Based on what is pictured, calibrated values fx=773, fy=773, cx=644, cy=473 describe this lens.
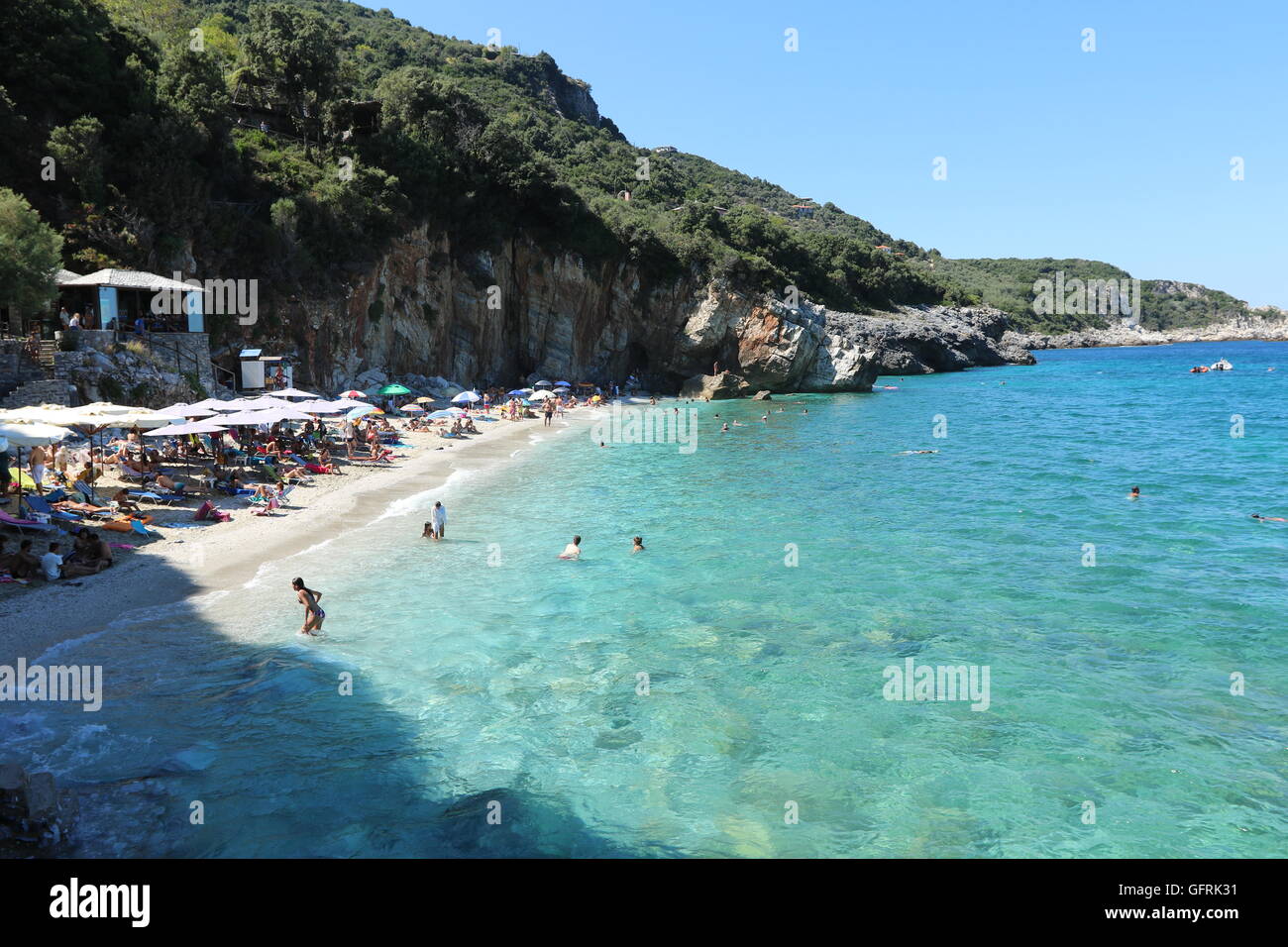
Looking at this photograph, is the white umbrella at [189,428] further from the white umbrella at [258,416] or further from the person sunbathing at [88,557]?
the person sunbathing at [88,557]

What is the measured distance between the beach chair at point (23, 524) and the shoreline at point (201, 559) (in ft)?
5.00

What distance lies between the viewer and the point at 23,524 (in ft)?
53.0

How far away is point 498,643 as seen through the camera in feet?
44.5

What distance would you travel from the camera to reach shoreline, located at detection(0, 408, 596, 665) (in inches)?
509

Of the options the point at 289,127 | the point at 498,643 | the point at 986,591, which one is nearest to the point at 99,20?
the point at 289,127

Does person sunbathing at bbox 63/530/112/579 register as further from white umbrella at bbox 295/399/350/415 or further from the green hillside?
the green hillside

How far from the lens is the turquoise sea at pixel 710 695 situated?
28.1 ft

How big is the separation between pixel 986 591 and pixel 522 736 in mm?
10724

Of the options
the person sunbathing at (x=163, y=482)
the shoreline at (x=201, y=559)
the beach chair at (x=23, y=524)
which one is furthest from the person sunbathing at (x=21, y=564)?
the person sunbathing at (x=163, y=482)

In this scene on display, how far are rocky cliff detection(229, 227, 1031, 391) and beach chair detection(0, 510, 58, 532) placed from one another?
21291 mm

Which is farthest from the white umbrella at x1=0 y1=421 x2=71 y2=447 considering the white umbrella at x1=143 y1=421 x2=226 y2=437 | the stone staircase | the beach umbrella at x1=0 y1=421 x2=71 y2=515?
the stone staircase

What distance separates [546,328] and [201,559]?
4204 cm

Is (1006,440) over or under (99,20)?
under

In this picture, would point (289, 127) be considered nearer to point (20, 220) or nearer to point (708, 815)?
point (20, 220)
